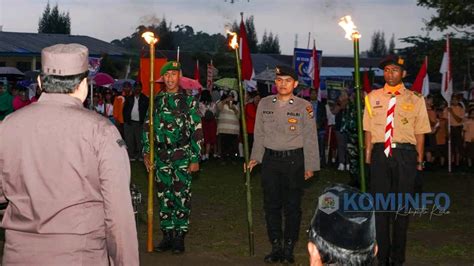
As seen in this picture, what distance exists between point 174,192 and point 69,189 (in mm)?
5374

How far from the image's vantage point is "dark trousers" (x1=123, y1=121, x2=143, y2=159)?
2425 cm

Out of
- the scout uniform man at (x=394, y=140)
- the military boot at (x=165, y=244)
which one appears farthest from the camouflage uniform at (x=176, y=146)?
the scout uniform man at (x=394, y=140)

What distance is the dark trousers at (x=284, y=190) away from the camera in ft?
31.0

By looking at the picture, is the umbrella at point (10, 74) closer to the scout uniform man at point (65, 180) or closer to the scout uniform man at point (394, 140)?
the scout uniform man at point (394, 140)

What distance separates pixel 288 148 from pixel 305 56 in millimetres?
16541

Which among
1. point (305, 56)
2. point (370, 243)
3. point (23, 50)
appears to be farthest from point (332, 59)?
point (370, 243)

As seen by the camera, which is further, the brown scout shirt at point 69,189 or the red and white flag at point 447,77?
the red and white flag at point 447,77

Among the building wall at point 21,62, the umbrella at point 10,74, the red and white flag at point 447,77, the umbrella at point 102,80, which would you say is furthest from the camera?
the building wall at point 21,62

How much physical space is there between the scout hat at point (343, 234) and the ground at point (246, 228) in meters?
6.35

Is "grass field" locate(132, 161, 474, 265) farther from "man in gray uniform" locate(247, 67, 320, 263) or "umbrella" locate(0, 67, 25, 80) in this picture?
"umbrella" locate(0, 67, 25, 80)

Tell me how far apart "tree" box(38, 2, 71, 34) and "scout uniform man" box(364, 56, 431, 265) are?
95.8 meters

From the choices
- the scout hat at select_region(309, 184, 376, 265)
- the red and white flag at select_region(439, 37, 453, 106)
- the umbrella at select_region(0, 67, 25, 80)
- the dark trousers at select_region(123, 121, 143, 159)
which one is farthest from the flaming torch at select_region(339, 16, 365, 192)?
the umbrella at select_region(0, 67, 25, 80)

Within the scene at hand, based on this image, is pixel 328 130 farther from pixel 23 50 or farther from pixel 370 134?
pixel 23 50

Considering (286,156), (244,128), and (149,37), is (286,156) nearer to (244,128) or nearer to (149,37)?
(244,128)
